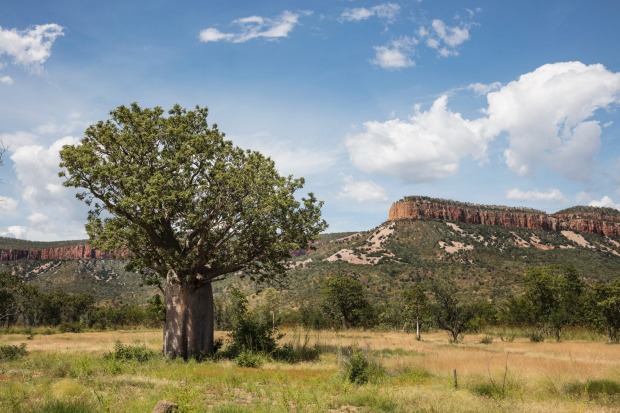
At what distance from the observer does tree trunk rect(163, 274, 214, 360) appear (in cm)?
2123

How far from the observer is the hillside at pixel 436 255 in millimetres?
90125

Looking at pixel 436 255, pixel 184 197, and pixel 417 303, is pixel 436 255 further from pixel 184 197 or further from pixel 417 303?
pixel 184 197

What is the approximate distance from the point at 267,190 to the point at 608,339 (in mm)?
35868

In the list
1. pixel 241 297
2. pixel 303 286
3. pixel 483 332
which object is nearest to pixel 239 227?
pixel 241 297

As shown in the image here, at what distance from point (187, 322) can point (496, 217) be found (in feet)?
489

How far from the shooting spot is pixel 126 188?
20828mm

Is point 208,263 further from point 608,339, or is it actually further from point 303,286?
point 303,286

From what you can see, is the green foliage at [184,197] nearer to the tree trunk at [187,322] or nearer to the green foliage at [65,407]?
the tree trunk at [187,322]

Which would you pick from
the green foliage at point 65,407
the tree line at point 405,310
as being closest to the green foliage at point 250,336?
the tree line at point 405,310

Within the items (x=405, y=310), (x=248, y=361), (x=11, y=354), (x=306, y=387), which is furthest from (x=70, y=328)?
(x=306, y=387)

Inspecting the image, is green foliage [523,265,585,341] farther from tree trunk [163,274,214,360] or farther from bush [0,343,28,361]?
bush [0,343,28,361]

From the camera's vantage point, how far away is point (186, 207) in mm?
20719

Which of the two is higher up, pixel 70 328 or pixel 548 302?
pixel 548 302

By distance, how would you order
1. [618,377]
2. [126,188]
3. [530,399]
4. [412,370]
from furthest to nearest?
[126,188], [412,370], [618,377], [530,399]
